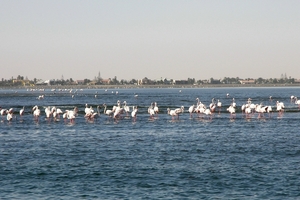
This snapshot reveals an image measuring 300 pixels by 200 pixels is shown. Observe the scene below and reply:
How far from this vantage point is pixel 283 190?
2125 cm

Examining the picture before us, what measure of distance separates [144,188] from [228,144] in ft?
41.3

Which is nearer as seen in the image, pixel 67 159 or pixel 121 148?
pixel 67 159

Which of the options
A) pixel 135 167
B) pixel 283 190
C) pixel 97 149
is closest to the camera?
pixel 283 190

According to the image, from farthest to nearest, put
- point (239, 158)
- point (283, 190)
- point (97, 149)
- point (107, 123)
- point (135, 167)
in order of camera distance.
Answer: point (107, 123) → point (97, 149) → point (239, 158) → point (135, 167) → point (283, 190)

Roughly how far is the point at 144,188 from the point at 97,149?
34.2ft

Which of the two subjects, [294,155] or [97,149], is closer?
[294,155]

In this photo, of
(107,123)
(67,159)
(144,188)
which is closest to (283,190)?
(144,188)

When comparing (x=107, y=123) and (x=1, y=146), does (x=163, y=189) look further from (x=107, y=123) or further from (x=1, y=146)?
(x=107, y=123)

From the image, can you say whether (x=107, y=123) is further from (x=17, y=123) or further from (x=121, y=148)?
(x=121, y=148)

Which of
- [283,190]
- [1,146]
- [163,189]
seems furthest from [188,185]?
[1,146]

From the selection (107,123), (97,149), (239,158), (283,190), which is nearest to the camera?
(283,190)

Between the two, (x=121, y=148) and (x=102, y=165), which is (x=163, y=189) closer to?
(x=102, y=165)

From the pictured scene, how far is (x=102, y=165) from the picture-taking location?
26.5 m

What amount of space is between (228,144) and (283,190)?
12398mm
